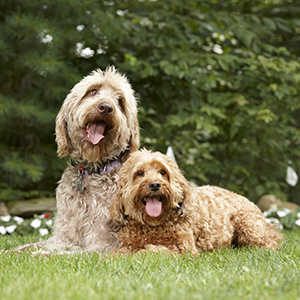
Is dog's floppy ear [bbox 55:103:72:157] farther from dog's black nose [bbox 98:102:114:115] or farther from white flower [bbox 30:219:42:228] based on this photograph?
white flower [bbox 30:219:42:228]

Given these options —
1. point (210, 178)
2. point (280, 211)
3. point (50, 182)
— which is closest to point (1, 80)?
point (50, 182)

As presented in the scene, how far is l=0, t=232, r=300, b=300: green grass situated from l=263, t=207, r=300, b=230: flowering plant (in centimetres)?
278

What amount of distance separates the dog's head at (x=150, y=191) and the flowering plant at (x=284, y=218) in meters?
3.23

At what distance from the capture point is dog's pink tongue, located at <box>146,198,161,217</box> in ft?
10.9

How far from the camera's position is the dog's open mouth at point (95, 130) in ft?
12.1

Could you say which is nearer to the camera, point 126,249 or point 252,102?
point 126,249

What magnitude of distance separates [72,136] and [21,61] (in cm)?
287

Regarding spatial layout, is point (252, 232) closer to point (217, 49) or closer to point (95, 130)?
point (95, 130)

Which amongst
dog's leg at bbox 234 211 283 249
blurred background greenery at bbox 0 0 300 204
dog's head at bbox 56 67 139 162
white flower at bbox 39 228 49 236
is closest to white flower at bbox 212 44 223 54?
blurred background greenery at bbox 0 0 300 204

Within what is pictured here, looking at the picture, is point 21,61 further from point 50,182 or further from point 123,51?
point 50,182

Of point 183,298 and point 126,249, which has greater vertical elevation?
point 183,298

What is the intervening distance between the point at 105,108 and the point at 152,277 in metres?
1.56

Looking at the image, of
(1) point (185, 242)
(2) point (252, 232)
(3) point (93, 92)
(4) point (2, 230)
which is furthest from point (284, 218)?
(4) point (2, 230)

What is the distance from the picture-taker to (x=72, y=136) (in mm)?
3857
